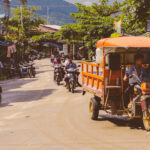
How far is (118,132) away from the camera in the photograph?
26.8ft

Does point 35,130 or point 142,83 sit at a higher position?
point 142,83

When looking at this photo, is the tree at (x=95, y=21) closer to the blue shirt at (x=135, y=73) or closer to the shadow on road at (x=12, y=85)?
the shadow on road at (x=12, y=85)

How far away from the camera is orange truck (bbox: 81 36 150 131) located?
810cm

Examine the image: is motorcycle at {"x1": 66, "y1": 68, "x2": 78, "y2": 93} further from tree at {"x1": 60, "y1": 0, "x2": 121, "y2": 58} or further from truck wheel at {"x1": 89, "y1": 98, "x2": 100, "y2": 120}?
tree at {"x1": 60, "y1": 0, "x2": 121, "y2": 58}

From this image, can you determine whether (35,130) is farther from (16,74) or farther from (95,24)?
(95,24)

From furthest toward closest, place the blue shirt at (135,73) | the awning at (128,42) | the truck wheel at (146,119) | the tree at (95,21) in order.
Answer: the tree at (95,21)
the awning at (128,42)
the blue shirt at (135,73)
the truck wheel at (146,119)

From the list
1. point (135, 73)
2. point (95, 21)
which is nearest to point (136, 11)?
point (135, 73)

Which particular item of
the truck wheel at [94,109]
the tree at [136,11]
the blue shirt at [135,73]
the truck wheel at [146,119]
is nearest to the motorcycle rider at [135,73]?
the blue shirt at [135,73]

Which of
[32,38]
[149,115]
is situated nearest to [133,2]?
[149,115]

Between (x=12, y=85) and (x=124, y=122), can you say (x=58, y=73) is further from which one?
(x=124, y=122)

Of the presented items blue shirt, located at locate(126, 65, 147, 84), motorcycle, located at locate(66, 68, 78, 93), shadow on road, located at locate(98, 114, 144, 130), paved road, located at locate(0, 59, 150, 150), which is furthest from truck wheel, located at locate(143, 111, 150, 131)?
motorcycle, located at locate(66, 68, 78, 93)

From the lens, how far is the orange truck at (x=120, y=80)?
26.6ft

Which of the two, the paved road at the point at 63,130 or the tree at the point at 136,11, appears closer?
the paved road at the point at 63,130

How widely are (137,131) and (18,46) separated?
1434 inches
